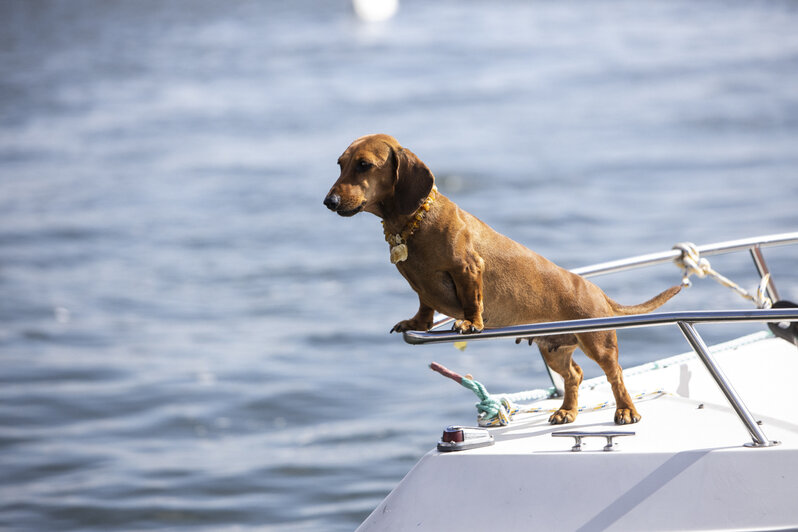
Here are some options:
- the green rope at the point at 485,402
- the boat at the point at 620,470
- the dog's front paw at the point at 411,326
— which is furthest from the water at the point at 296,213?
the dog's front paw at the point at 411,326

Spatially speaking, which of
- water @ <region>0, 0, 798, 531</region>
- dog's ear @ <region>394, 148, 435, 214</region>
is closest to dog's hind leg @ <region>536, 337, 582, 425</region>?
dog's ear @ <region>394, 148, 435, 214</region>

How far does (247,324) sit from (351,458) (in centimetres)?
494

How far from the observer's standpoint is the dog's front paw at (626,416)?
12.8ft

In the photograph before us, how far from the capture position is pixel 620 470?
3.53 meters

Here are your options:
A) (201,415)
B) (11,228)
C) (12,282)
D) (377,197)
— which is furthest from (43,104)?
(377,197)

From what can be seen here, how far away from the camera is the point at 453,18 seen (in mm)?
43656

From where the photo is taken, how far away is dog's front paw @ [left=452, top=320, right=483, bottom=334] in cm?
343

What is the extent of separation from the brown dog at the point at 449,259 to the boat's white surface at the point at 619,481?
381mm

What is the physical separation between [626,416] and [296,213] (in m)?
16.6

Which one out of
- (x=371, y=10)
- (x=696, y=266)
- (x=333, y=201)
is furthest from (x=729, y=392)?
(x=371, y=10)

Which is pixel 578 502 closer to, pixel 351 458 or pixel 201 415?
pixel 351 458

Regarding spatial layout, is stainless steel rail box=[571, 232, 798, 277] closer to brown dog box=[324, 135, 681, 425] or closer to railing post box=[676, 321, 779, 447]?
brown dog box=[324, 135, 681, 425]

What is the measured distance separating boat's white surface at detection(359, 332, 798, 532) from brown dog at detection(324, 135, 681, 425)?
38 centimetres

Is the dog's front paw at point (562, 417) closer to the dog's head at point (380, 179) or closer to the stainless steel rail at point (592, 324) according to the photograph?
the stainless steel rail at point (592, 324)
